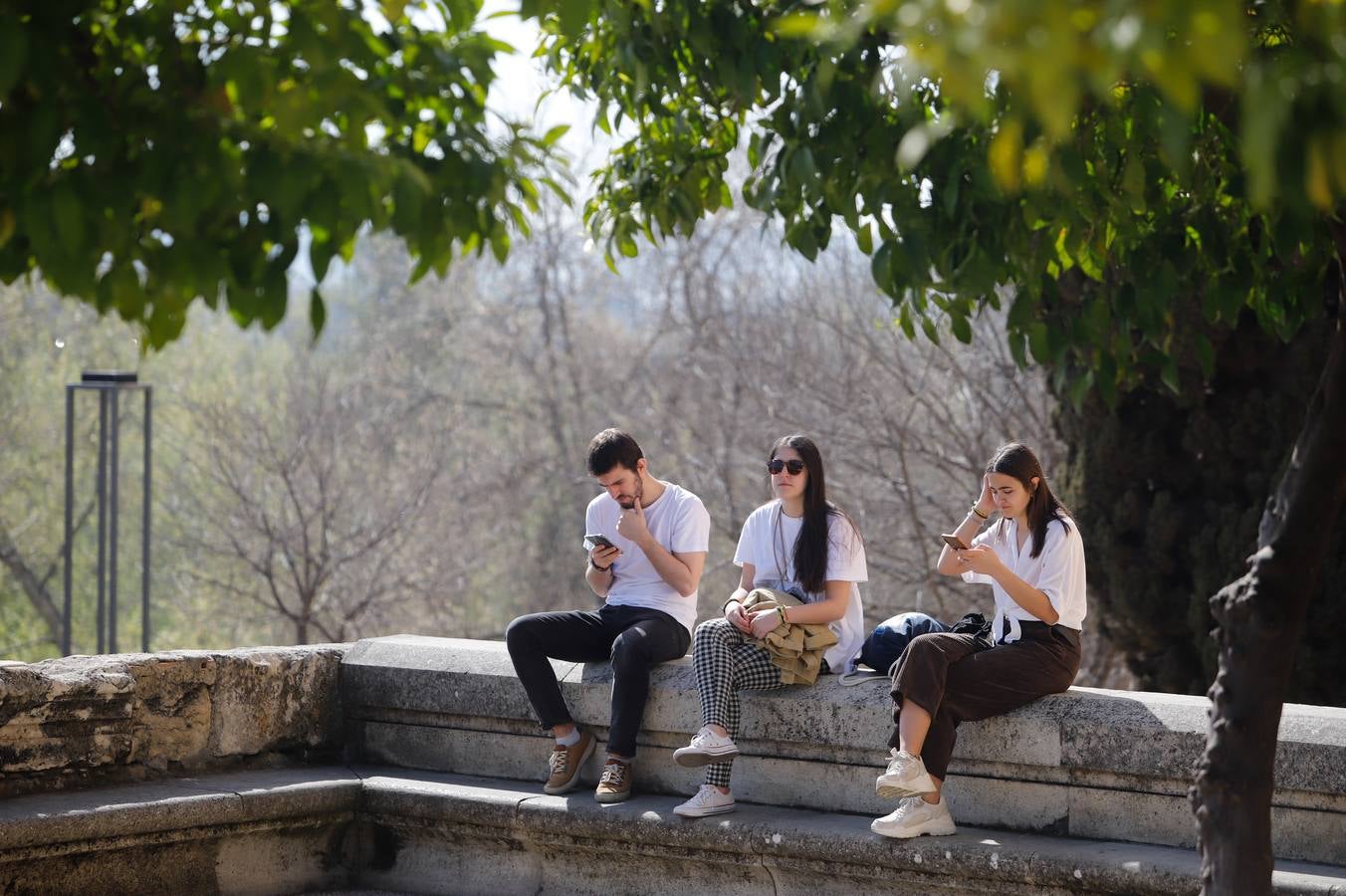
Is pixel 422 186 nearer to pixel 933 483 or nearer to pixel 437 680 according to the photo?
pixel 437 680

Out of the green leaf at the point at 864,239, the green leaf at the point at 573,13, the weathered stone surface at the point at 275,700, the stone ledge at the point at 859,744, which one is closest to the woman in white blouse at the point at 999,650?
the stone ledge at the point at 859,744

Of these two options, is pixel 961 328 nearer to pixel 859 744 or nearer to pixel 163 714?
pixel 859 744

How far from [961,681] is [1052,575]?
0.47m

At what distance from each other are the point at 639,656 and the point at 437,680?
3.34ft

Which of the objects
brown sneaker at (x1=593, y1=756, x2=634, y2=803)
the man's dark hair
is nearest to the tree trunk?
brown sneaker at (x1=593, y1=756, x2=634, y2=803)

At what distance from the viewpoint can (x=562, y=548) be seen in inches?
674

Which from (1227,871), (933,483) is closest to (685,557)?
(1227,871)

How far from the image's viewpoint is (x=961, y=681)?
465cm

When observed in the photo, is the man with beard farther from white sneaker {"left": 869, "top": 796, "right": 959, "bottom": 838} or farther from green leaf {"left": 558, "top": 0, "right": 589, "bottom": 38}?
green leaf {"left": 558, "top": 0, "right": 589, "bottom": 38}

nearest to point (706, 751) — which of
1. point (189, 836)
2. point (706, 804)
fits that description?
point (706, 804)

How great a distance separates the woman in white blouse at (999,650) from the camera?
180 inches

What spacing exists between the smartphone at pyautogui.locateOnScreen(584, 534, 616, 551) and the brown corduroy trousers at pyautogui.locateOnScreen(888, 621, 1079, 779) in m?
1.37

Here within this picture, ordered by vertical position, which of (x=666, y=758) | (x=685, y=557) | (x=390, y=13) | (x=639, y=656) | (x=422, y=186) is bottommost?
(x=666, y=758)

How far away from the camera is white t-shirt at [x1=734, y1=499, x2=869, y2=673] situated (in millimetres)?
5289
